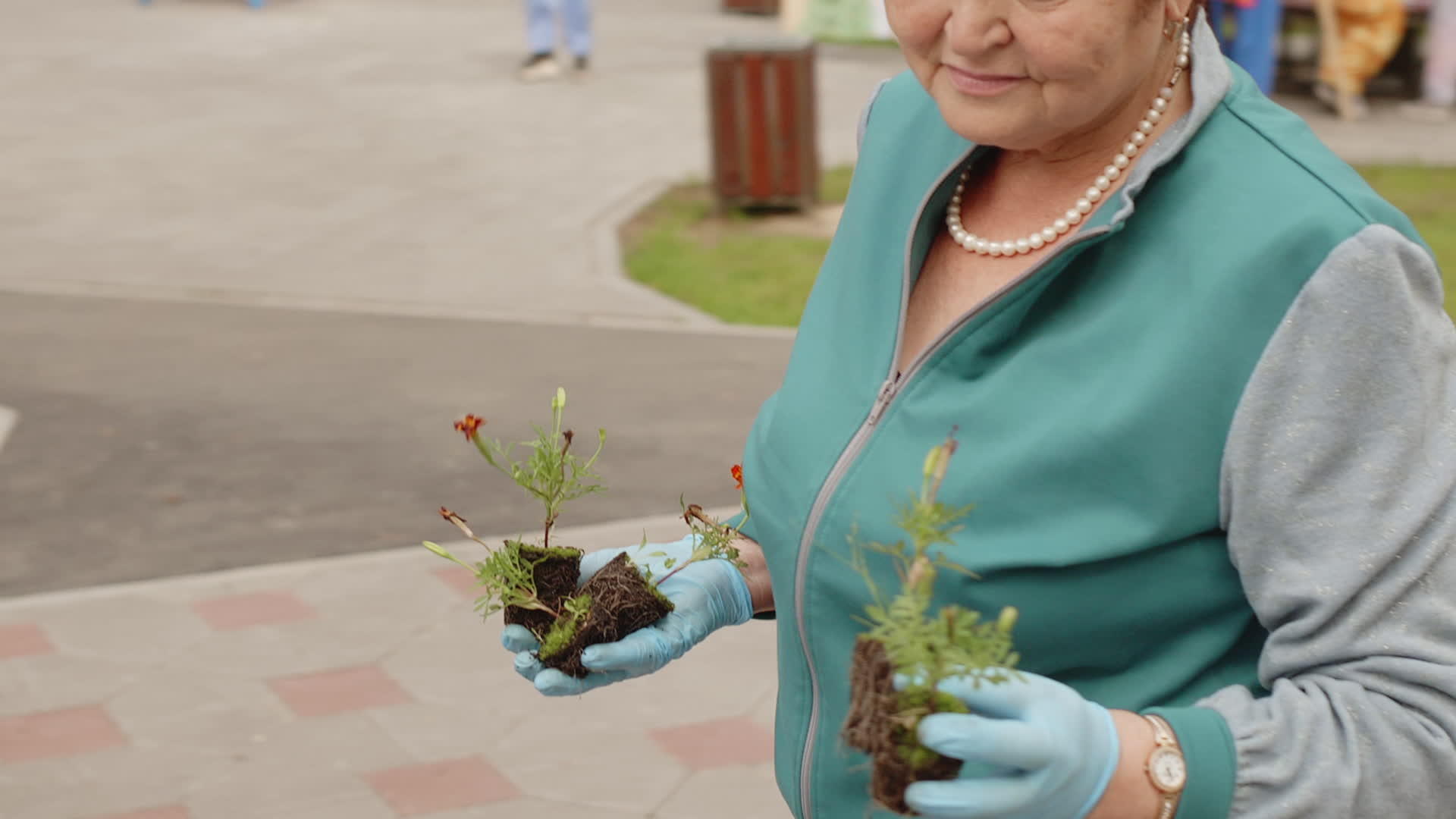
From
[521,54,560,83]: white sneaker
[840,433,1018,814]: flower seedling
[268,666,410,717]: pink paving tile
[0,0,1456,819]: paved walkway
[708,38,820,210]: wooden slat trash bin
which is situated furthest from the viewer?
[521,54,560,83]: white sneaker

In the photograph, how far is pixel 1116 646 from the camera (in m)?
1.53

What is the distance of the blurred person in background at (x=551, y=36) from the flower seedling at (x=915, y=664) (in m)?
12.4

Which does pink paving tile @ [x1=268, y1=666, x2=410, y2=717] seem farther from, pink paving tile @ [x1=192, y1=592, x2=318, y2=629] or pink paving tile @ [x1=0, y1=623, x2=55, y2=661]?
pink paving tile @ [x1=0, y1=623, x2=55, y2=661]

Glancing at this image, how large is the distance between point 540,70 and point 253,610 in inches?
367

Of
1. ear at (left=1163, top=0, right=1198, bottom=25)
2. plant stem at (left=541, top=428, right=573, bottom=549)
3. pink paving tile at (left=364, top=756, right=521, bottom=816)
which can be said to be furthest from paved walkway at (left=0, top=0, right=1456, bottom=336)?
ear at (left=1163, top=0, right=1198, bottom=25)

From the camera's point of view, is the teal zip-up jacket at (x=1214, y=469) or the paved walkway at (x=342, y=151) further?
the paved walkway at (x=342, y=151)

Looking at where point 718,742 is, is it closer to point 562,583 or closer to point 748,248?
point 562,583

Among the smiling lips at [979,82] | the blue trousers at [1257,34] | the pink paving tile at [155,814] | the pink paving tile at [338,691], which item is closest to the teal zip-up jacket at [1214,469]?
the smiling lips at [979,82]

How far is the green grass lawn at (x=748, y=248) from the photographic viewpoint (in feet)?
27.0

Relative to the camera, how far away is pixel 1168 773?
1389mm

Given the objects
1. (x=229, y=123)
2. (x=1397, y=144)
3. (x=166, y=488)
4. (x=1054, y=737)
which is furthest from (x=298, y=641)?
(x=1397, y=144)

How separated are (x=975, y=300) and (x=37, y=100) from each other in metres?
12.2

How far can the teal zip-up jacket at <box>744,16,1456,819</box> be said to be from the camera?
54.9 inches

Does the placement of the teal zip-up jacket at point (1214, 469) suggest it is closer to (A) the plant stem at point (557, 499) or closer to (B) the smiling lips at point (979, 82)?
(B) the smiling lips at point (979, 82)
